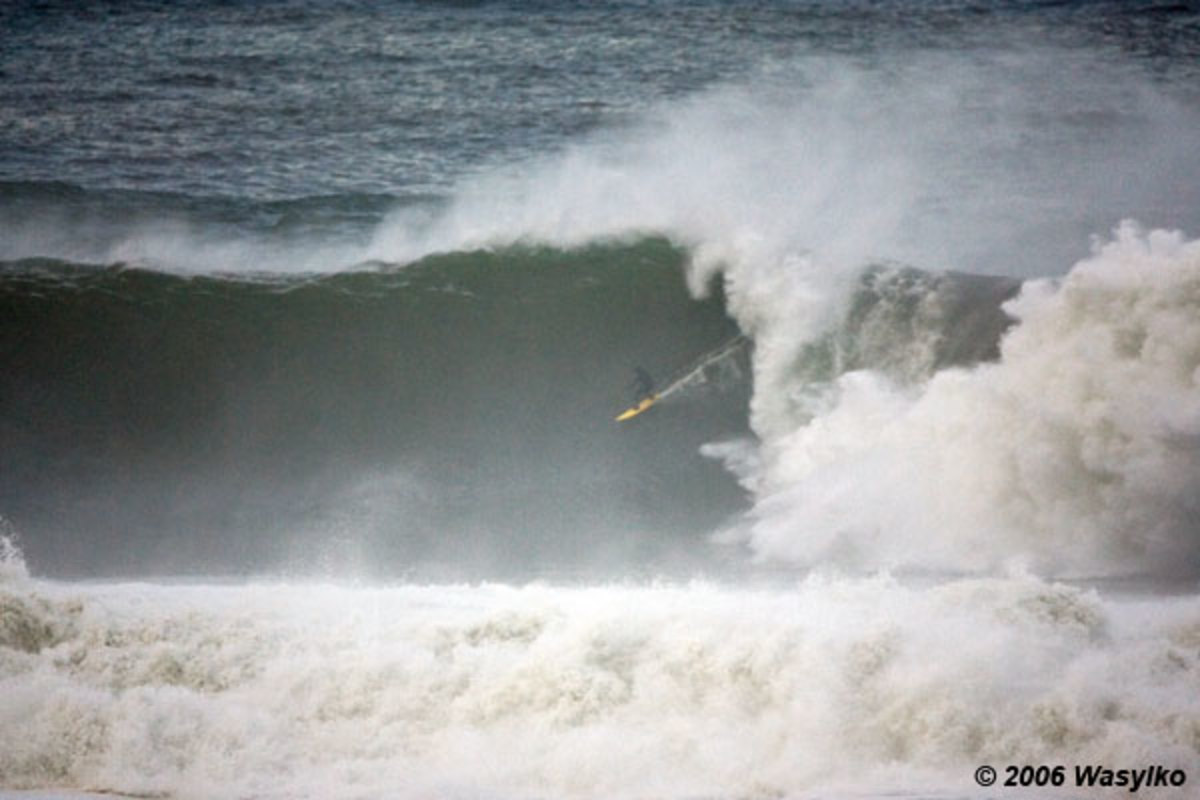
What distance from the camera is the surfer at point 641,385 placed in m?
9.93

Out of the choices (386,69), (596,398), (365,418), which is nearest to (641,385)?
(596,398)

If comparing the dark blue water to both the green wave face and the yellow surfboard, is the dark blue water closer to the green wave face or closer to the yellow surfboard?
the green wave face

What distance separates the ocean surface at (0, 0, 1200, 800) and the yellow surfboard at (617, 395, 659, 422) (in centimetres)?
9

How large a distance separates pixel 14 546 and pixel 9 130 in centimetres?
597

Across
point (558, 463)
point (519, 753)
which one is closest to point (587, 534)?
point (558, 463)

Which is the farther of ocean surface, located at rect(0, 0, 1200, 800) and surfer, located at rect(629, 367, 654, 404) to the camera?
surfer, located at rect(629, 367, 654, 404)

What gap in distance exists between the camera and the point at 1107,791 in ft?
17.1

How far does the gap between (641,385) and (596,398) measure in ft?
1.26

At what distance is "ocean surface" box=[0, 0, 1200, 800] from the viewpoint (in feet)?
18.9

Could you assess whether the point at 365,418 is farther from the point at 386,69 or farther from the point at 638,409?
the point at 386,69

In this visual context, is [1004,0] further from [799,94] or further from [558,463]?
[558,463]

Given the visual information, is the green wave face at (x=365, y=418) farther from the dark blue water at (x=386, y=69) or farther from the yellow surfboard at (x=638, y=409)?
the dark blue water at (x=386, y=69)

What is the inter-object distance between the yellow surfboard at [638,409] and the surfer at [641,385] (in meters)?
0.04

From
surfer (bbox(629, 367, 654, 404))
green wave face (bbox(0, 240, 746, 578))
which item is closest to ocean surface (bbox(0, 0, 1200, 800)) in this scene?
green wave face (bbox(0, 240, 746, 578))
